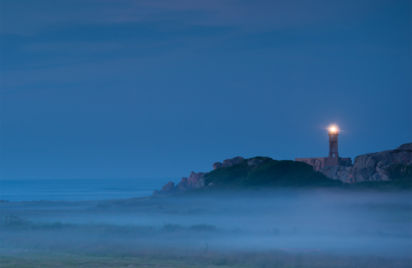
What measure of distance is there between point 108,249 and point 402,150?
1989 inches

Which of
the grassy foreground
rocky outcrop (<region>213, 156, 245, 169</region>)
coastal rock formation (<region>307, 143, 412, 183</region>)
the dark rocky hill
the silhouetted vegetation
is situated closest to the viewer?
the grassy foreground

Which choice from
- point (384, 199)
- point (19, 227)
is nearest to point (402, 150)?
point (384, 199)

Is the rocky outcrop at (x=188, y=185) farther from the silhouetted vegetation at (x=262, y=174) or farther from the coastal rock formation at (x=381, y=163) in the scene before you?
the coastal rock formation at (x=381, y=163)

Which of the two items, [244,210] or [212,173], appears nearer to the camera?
[244,210]

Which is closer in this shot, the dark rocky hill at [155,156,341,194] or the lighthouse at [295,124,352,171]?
the lighthouse at [295,124,352,171]

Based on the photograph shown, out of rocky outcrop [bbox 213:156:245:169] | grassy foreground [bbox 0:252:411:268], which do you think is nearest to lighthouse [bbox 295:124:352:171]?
rocky outcrop [bbox 213:156:245:169]

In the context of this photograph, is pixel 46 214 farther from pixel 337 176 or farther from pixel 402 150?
pixel 402 150

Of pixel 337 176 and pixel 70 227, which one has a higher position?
pixel 337 176

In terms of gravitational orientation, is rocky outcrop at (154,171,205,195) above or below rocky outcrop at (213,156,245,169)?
below

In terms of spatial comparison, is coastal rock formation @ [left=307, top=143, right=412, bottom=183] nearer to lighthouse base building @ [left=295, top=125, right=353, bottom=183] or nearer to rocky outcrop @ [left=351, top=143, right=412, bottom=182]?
rocky outcrop @ [left=351, top=143, right=412, bottom=182]

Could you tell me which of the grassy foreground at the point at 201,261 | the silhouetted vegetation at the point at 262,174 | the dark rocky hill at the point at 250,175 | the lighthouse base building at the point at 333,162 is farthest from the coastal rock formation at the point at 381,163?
the grassy foreground at the point at 201,261

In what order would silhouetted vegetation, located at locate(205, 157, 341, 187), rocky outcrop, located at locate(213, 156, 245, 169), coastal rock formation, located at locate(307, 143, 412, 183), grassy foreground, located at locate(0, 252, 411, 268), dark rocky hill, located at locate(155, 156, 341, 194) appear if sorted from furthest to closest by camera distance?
Answer: rocky outcrop, located at locate(213, 156, 245, 169), dark rocky hill, located at locate(155, 156, 341, 194), silhouetted vegetation, located at locate(205, 157, 341, 187), coastal rock formation, located at locate(307, 143, 412, 183), grassy foreground, located at locate(0, 252, 411, 268)

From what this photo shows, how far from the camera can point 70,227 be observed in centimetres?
7125

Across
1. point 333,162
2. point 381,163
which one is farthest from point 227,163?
point 381,163
